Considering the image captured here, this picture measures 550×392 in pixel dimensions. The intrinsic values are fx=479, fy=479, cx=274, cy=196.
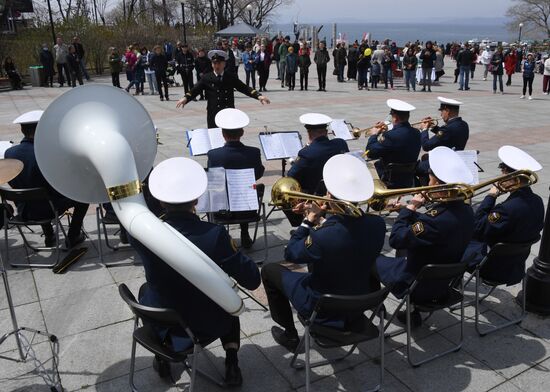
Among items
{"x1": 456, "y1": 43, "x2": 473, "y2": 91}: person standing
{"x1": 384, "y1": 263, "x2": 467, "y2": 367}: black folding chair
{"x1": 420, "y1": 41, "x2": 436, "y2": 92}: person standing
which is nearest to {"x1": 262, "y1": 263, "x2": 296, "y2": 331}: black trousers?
{"x1": 384, "y1": 263, "x2": 467, "y2": 367}: black folding chair

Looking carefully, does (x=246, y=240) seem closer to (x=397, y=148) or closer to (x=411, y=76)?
(x=397, y=148)

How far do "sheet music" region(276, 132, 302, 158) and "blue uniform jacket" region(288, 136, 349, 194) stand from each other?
0.62 meters

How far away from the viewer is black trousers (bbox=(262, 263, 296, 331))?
368cm

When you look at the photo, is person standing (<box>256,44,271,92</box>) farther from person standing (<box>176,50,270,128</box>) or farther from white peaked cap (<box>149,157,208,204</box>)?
white peaked cap (<box>149,157,208,204</box>)

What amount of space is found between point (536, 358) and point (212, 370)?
248 centimetres

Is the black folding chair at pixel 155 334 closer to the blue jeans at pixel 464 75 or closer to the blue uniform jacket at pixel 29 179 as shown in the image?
the blue uniform jacket at pixel 29 179

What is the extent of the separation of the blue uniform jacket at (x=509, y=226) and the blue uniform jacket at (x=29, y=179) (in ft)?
14.1

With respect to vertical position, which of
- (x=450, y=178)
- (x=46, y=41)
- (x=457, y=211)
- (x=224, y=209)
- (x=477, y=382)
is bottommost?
(x=477, y=382)

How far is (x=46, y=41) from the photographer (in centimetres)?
2344

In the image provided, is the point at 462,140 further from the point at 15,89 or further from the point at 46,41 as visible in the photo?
the point at 46,41

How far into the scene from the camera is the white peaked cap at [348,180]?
3082 mm

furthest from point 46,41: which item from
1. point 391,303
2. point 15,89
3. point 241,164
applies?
point 391,303

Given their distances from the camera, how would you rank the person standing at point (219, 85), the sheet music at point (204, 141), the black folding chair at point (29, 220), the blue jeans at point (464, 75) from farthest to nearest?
the blue jeans at point (464, 75)
the person standing at point (219, 85)
the sheet music at point (204, 141)
the black folding chair at point (29, 220)

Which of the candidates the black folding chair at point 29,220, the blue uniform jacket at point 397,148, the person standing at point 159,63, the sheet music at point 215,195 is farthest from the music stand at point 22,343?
the person standing at point 159,63
